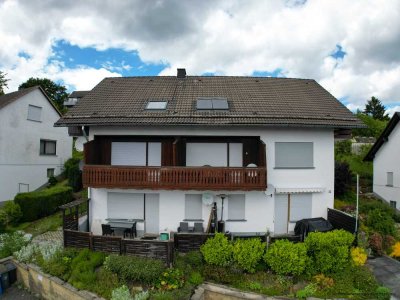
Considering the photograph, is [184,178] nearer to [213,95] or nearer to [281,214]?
[281,214]

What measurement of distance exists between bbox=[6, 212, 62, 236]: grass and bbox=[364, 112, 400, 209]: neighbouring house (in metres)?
24.7

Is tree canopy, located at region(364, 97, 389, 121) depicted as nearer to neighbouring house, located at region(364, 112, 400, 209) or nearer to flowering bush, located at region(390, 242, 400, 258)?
neighbouring house, located at region(364, 112, 400, 209)

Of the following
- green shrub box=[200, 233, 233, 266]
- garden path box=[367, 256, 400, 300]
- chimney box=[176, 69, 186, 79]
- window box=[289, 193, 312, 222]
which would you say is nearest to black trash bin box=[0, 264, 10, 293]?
green shrub box=[200, 233, 233, 266]

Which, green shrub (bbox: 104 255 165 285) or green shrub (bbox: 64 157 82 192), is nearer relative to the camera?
green shrub (bbox: 104 255 165 285)

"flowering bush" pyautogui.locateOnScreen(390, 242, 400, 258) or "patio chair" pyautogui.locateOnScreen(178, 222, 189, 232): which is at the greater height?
"patio chair" pyautogui.locateOnScreen(178, 222, 189, 232)

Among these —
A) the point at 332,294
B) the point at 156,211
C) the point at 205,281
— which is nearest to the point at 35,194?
the point at 156,211

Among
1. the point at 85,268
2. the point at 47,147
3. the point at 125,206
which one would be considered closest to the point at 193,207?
the point at 125,206

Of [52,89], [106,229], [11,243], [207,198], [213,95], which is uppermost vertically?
[52,89]

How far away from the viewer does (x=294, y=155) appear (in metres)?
15.2

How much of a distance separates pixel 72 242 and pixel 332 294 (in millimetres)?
11632

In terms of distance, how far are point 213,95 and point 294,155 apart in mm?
6249

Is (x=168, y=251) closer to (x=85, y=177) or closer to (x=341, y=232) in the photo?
(x=85, y=177)

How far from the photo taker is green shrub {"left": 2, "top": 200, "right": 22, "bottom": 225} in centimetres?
1689

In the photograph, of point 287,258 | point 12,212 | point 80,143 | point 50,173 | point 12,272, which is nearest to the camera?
point 287,258
